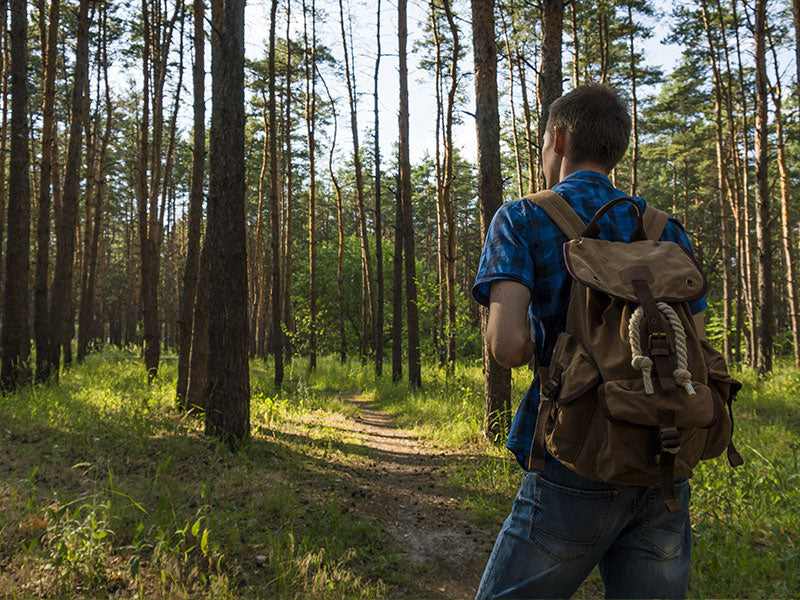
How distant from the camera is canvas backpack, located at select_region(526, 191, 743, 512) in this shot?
3.90 ft

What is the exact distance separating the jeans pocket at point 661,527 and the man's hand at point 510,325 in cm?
51

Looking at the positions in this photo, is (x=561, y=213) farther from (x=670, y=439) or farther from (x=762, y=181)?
(x=762, y=181)

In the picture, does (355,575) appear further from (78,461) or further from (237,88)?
(237,88)

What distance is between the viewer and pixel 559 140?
5.40 ft

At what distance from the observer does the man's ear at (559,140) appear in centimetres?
163

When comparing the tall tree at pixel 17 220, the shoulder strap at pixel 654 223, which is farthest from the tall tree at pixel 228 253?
the shoulder strap at pixel 654 223

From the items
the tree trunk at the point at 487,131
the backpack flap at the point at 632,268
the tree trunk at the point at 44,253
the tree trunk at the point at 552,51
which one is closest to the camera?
the backpack flap at the point at 632,268

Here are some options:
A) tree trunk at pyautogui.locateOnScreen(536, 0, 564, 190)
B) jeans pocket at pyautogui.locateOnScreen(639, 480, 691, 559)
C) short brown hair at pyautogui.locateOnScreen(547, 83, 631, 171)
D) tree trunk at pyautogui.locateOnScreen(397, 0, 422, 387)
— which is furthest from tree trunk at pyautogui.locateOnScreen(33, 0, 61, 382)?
jeans pocket at pyautogui.locateOnScreen(639, 480, 691, 559)

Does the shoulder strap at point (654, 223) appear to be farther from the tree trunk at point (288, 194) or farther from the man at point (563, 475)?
the tree trunk at point (288, 194)

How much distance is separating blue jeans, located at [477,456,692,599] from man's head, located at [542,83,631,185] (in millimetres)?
957

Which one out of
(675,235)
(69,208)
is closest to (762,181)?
(675,235)

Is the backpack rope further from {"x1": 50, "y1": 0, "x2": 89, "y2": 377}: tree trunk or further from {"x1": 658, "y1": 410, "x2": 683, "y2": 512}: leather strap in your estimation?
Answer: {"x1": 50, "y1": 0, "x2": 89, "y2": 377}: tree trunk

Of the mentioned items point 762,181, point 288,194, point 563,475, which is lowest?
point 563,475

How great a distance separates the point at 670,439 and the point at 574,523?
0.35m
